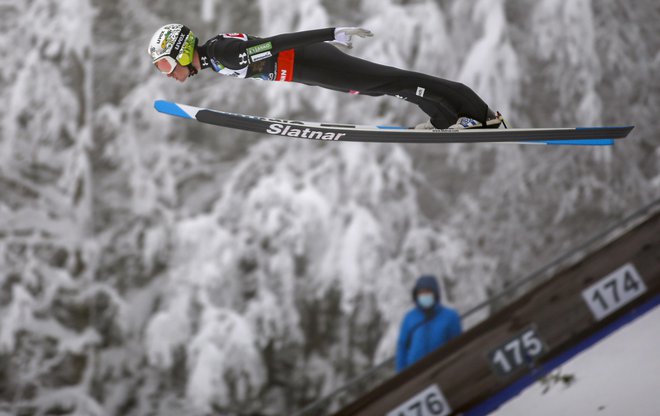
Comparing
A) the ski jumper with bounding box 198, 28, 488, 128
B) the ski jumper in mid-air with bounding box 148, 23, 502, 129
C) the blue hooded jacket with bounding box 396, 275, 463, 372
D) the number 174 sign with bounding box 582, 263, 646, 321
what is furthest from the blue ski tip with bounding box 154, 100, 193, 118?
the number 174 sign with bounding box 582, 263, 646, 321

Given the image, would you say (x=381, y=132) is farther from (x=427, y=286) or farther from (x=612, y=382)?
(x=612, y=382)

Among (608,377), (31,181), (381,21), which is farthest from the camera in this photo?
(31,181)

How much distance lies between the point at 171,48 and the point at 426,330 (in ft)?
7.80

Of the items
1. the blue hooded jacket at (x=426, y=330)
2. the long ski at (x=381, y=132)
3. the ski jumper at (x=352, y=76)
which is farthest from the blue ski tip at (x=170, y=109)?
the blue hooded jacket at (x=426, y=330)

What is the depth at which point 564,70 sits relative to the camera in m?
9.46

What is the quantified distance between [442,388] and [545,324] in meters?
0.69

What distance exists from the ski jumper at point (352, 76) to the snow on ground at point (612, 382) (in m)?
1.56

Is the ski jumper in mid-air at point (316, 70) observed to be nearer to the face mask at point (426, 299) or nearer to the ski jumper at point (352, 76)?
the ski jumper at point (352, 76)

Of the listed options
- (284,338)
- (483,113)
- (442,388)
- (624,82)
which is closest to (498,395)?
(442,388)

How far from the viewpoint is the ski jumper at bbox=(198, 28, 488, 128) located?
13.3 feet

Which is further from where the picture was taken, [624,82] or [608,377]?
[624,82]

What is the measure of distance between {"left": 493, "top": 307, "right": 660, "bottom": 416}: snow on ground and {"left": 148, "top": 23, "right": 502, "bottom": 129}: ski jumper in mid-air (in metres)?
1.50

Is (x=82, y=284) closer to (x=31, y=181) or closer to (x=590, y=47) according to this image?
(x=31, y=181)

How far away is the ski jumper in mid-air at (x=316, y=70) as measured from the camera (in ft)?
13.0
